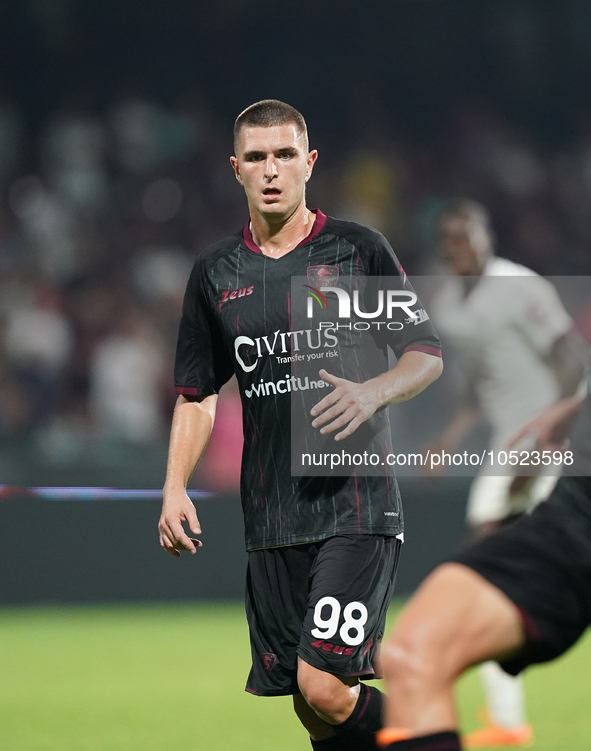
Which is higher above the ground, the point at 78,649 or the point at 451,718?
the point at 451,718

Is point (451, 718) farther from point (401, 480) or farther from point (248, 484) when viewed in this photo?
point (401, 480)

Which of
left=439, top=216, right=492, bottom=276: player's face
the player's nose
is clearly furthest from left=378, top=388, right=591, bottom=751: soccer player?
left=439, top=216, right=492, bottom=276: player's face

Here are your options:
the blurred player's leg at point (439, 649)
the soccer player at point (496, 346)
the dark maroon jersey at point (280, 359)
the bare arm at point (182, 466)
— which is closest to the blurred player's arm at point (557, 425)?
the blurred player's leg at point (439, 649)

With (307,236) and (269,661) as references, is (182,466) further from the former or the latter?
(307,236)

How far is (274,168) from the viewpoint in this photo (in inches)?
147

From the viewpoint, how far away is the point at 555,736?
5.12m

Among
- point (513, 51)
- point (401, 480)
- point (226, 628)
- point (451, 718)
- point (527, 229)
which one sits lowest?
point (226, 628)

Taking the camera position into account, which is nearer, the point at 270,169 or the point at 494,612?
the point at 494,612

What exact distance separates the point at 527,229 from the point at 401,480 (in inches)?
168

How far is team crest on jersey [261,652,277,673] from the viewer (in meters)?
3.65

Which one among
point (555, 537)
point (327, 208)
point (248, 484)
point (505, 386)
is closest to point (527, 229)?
point (327, 208)

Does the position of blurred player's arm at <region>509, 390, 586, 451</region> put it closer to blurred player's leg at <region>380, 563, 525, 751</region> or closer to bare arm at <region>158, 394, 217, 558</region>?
blurred player's leg at <region>380, 563, 525, 751</region>

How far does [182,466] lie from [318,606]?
2.25 ft

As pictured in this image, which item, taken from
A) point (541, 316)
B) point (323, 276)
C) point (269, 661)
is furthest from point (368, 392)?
point (541, 316)
